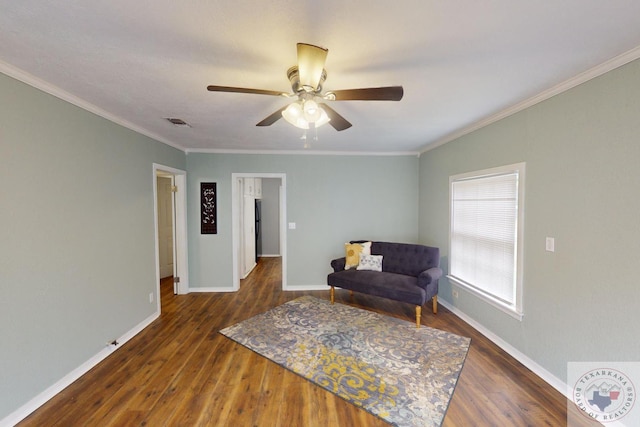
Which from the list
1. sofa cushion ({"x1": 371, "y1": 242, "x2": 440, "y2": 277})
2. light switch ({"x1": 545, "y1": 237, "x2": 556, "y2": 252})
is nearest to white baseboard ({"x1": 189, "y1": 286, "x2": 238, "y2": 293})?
sofa cushion ({"x1": 371, "y1": 242, "x2": 440, "y2": 277})

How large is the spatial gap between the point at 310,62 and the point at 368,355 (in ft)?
8.52

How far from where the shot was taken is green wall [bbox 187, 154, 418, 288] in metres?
4.44

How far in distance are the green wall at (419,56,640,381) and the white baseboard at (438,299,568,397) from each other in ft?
0.16

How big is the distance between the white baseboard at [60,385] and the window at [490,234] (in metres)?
4.08

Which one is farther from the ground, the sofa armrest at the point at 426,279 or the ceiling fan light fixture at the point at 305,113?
the ceiling fan light fixture at the point at 305,113

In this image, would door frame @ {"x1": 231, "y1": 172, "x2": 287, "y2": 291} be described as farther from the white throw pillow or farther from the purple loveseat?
the white throw pillow

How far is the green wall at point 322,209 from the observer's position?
444 cm

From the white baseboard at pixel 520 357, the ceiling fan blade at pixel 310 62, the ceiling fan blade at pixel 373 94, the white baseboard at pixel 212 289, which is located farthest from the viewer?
the white baseboard at pixel 212 289

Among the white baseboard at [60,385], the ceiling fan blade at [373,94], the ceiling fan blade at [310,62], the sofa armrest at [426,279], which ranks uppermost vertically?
the ceiling fan blade at [310,62]

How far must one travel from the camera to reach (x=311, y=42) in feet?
4.83

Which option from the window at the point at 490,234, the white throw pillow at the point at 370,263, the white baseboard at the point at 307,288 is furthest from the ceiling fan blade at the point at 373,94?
the white baseboard at the point at 307,288

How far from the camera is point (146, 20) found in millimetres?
1297

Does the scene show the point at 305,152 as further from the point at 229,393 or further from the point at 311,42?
the point at 229,393

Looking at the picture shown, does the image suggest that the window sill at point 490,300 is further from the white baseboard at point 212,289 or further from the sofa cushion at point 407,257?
the white baseboard at point 212,289
